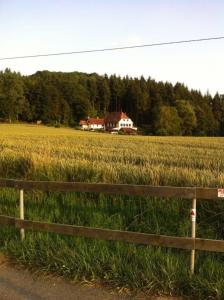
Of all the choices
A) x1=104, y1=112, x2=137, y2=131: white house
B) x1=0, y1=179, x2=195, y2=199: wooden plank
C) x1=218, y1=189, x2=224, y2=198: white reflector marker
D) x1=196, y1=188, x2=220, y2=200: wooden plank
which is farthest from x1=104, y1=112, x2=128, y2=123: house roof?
x1=218, y1=189, x2=224, y2=198: white reflector marker

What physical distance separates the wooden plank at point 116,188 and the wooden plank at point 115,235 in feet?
1.60

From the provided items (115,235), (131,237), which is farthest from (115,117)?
(131,237)

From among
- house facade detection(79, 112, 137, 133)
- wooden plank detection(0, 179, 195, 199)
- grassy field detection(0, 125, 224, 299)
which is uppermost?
wooden plank detection(0, 179, 195, 199)

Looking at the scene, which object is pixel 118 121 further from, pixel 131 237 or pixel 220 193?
pixel 220 193

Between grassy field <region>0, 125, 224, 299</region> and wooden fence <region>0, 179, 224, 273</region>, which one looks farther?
wooden fence <region>0, 179, 224, 273</region>

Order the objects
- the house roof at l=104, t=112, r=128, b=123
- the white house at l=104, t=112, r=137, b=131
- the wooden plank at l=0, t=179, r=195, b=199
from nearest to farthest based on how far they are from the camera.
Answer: the wooden plank at l=0, t=179, r=195, b=199 < the white house at l=104, t=112, r=137, b=131 < the house roof at l=104, t=112, r=128, b=123

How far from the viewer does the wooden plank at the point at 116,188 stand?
18.6ft

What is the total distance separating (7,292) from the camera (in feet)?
17.1

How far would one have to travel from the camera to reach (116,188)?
6.16 metres

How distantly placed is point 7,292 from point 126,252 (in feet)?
5.16

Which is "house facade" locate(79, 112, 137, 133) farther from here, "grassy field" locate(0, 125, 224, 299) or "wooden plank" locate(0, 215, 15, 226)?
"wooden plank" locate(0, 215, 15, 226)

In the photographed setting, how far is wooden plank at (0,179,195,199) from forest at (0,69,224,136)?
114 m

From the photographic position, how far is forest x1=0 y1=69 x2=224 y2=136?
123 m

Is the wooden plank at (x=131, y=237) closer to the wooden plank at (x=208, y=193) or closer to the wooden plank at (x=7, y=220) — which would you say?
the wooden plank at (x=7, y=220)
